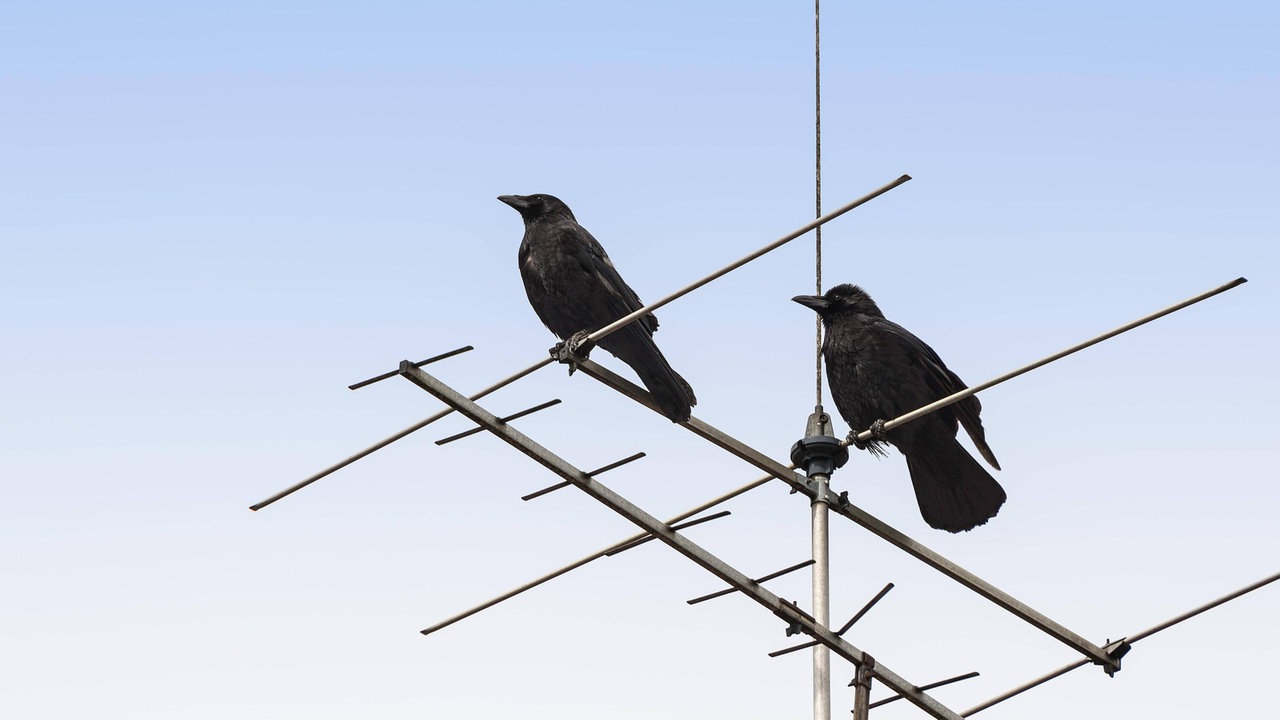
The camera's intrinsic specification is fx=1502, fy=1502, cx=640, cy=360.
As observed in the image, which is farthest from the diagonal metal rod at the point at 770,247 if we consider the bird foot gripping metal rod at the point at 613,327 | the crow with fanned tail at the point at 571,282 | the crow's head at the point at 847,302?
the crow's head at the point at 847,302

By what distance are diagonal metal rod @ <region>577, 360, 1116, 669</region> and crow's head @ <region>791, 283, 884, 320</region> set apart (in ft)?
9.70

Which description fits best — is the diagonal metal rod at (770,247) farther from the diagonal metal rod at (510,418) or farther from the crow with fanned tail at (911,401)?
the crow with fanned tail at (911,401)

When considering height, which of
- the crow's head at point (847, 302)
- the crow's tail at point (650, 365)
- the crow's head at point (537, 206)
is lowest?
the crow's tail at point (650, 365)

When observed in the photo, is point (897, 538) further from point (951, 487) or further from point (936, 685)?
point (951, 487)

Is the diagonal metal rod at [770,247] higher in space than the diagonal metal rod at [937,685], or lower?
higher

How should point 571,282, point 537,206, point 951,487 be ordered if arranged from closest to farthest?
Answer: point 951,487 < point 571,282 < point 537,206

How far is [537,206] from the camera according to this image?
8.57 m

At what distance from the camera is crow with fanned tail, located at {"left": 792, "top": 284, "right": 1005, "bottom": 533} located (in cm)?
720

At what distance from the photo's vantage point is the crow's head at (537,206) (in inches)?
336

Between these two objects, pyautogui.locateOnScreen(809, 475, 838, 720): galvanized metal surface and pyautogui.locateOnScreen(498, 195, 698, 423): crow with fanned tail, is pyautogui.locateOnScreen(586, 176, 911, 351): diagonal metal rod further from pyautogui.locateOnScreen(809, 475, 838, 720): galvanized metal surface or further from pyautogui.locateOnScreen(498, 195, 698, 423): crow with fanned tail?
pyautogui.locateOnScreen(498, 195, 698, 423): crow with fanned tail

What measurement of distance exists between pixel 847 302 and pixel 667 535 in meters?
3.51

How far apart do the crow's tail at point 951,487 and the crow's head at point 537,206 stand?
247 cm

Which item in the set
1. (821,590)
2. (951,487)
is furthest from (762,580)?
(951,487)

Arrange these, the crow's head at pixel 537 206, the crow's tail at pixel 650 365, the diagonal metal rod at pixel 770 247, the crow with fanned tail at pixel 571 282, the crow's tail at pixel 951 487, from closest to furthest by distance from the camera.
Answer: the diagonal metal rod at pixel 770 247
the crow's tail at pixel 650 365
the crow's tail at pixel 951 487
the crow with fanned tail at pixel 571 282
the crow's head at pixel 537 206
